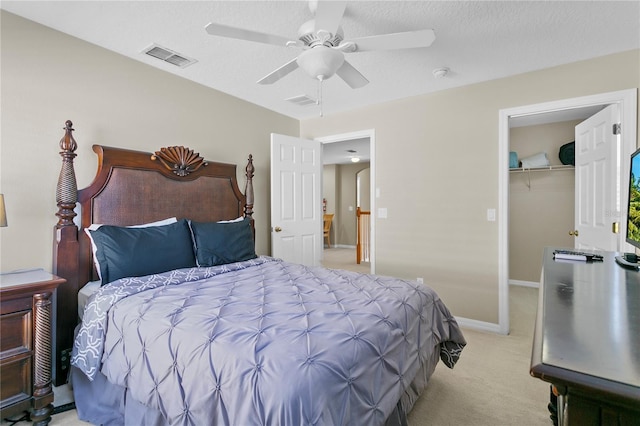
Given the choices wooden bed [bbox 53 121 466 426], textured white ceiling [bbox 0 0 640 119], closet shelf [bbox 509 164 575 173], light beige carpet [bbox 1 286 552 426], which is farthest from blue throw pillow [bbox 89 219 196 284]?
closet shelf [bbox 509 164 575 173]

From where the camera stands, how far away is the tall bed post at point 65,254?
7.27 ft

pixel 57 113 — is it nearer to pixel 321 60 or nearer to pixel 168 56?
pixel 168 56

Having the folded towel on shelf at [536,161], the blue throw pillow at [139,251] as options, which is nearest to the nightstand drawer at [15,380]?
the blue throw pillow at [139,251]

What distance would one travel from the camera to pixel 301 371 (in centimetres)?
109

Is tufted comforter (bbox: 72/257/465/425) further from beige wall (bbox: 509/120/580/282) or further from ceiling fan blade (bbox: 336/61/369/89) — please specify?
beige wall (bbox: 509/120/580/282)

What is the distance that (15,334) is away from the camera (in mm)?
1754

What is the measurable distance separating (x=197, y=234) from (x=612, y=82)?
12.4ft

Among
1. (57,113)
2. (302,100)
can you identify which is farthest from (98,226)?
(302,100)

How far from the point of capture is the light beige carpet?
1856mm

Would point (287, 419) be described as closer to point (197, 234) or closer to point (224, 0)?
point (197, 234)

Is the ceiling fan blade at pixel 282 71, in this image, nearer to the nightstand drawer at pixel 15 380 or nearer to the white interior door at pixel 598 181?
the nightstand drawer at pixel 15 380

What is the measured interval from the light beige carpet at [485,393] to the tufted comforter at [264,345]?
Answer: 0.75ft

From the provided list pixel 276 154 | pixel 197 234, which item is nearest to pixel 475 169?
pixel 276 154

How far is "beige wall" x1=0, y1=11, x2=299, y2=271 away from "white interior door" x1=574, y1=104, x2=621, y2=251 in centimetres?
384
